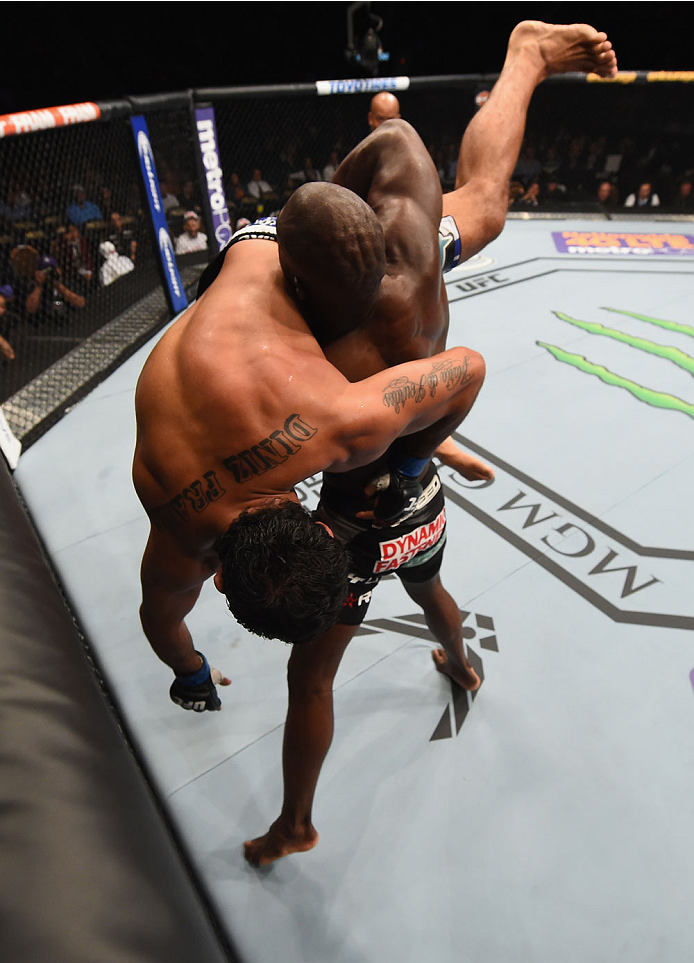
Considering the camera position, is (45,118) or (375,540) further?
(45,118)

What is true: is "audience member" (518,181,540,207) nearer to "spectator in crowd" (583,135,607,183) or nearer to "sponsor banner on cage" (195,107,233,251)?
"spectator in crowd" (583,135,607,183)

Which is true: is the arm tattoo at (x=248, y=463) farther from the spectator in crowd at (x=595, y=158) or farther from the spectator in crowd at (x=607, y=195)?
the spectator in crowd at (x=595, y=158)

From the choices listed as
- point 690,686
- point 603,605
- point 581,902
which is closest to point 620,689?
point 690,686

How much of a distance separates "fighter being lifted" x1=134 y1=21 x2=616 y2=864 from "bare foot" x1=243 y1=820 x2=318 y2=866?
468 mm

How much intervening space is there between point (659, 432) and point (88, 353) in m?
3.31

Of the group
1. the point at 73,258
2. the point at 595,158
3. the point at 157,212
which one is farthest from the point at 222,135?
the point at 595,158

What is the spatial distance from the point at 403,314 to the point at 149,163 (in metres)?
3.63

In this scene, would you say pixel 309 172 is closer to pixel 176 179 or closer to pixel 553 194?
pixel 176 179

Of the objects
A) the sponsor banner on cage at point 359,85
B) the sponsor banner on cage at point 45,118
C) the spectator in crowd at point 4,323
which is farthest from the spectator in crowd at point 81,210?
the sponsor banner on cage at point 359,85

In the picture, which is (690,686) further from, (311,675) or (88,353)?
(88,353)

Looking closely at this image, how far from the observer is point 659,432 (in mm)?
2969

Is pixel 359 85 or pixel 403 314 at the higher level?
pixel 359 85

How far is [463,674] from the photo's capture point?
1829 mm

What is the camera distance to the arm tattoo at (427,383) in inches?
41.3
